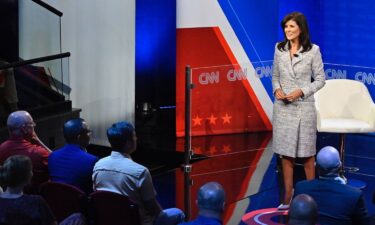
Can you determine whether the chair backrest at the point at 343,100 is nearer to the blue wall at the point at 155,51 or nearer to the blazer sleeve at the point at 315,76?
the blazer sleeve at the point at 315,76

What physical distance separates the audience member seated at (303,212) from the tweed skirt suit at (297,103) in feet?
7.89

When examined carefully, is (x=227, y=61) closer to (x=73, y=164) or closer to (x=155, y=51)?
(x=155, y=51)

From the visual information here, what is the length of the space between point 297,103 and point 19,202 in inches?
103

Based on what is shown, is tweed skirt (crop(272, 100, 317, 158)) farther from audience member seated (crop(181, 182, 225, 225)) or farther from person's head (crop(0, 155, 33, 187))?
person's head (crop(0, 155, 33, 187))

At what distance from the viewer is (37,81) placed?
762 centimetres

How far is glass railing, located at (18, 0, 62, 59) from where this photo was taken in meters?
8.09

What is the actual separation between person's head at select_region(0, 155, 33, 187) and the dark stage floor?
205cm

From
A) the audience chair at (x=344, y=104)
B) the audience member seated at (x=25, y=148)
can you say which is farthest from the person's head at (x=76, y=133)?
the audience chair at (x=344, y=104)

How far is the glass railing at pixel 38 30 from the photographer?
8.09 m

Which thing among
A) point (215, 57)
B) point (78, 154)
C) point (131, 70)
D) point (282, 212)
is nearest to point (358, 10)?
point (215, 57)

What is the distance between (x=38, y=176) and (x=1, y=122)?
7.76 feet

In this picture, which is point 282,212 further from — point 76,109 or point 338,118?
point 76,109

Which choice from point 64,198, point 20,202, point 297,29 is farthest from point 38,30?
point 20,202

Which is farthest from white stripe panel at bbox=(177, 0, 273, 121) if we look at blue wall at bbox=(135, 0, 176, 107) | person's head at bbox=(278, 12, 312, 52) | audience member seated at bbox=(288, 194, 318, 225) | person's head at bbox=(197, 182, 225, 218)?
audience member seated at bbox=(288, 194, 318, 225)
